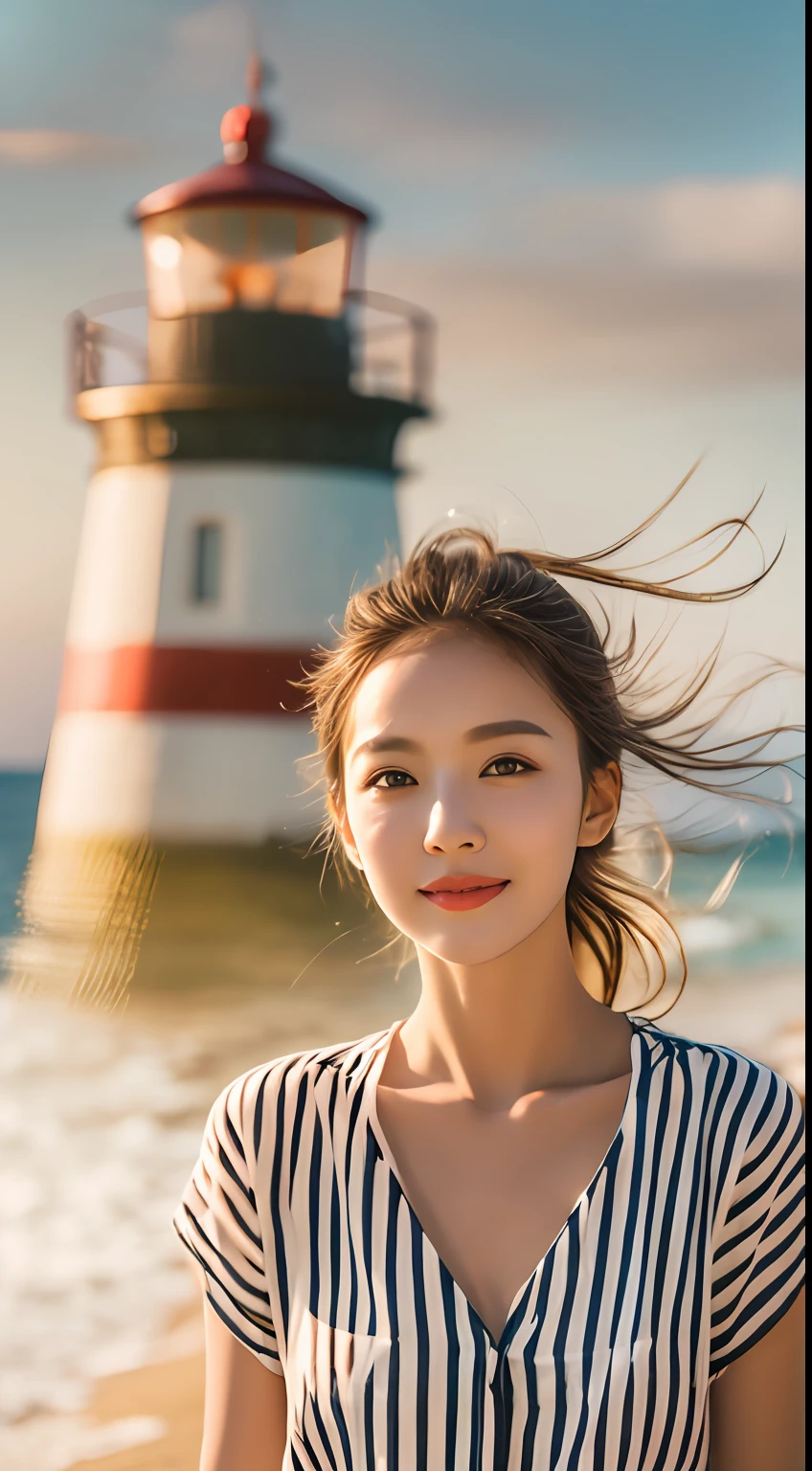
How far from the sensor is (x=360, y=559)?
17.2 ft

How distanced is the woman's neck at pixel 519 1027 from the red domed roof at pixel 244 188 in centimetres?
455

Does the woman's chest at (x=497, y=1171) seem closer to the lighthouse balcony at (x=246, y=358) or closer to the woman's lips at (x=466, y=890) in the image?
the woman's lips at (x=466, y=890)

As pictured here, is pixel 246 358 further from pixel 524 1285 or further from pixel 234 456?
pixel 524 1285

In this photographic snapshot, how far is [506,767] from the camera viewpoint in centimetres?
67

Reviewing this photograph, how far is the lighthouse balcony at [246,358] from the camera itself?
4.88 metres

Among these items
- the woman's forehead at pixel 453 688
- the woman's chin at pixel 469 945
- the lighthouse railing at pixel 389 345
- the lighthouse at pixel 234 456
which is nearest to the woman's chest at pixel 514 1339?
the woman's chin at pixel 469 945

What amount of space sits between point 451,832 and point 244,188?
4.61 meters

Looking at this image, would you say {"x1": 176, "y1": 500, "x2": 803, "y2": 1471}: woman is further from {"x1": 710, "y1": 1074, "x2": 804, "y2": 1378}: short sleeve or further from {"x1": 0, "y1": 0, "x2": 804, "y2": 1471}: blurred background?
{"x1": 0, "y1": 0, "x2": 804, "y2": 1471}: blurred background

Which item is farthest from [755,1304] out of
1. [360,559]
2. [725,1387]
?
[360,559]

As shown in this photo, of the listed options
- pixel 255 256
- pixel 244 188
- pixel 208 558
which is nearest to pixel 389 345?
pixel 255 256

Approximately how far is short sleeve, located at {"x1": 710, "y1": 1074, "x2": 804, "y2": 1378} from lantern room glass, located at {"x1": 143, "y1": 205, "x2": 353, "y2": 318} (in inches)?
184

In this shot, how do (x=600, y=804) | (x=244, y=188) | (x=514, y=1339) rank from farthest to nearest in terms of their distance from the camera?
(x=244, y=188), (x=600, y=804), (x=514, y=1339)

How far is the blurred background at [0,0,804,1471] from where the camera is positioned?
4.92 m

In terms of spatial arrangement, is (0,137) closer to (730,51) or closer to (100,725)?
(730,51)
